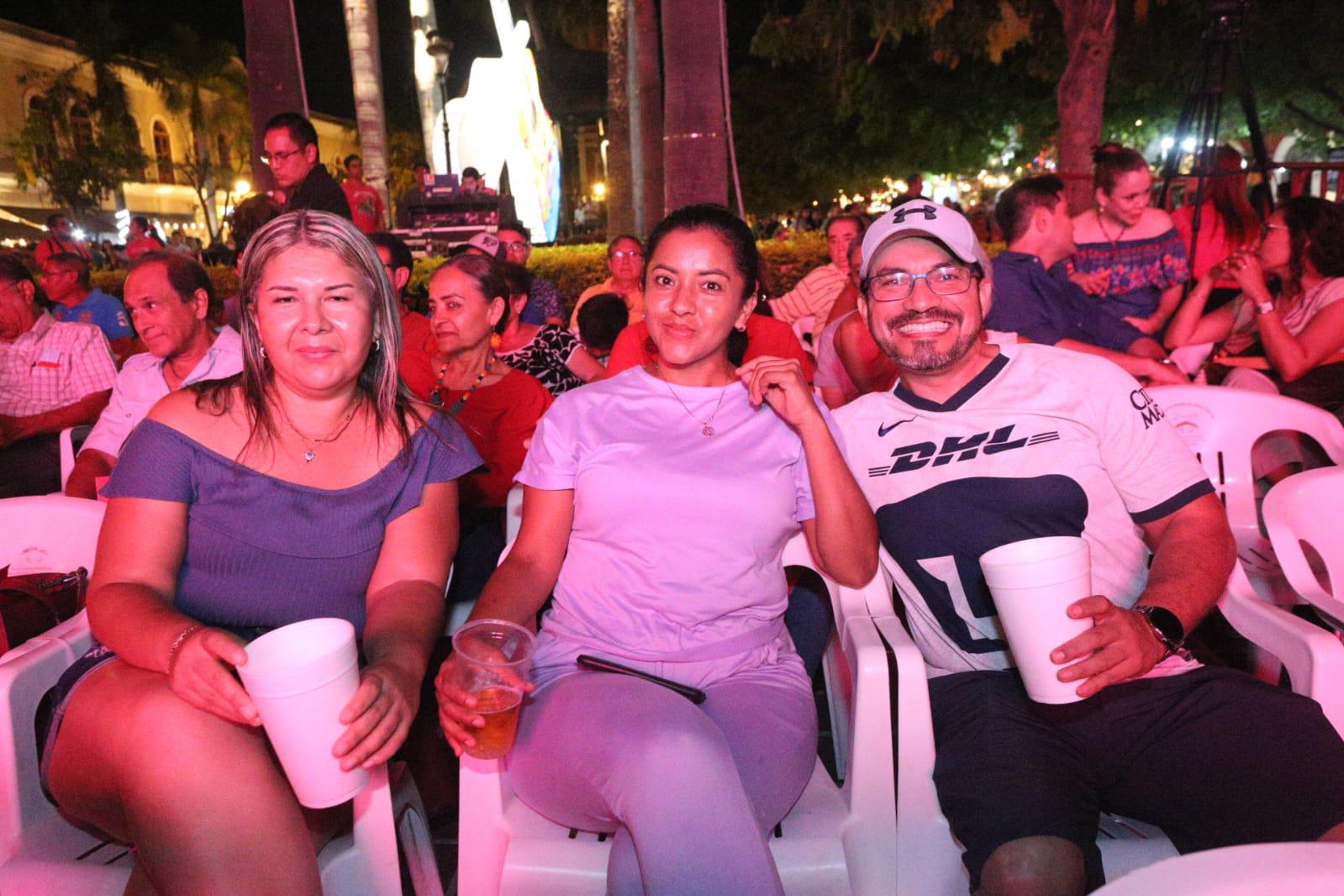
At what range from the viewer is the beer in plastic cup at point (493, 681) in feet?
6.01

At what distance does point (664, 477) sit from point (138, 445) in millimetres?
1170

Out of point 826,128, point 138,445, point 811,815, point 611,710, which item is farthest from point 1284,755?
point 826,128

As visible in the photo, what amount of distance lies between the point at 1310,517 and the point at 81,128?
4280 cm

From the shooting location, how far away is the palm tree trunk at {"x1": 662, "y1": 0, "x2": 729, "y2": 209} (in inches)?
244

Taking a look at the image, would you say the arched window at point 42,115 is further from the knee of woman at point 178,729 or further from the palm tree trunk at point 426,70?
the knee of woman at point 178,729

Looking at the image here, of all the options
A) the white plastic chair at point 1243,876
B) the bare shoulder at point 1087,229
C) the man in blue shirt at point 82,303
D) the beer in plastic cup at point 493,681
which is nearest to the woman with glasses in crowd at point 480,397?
the beer in plastic cup at point 493,681

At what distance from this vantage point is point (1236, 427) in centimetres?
336

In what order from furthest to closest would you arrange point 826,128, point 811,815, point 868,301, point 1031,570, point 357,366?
point 826,128 < point 868,301 < point 357,366 < point 811,815 < point 1031,570

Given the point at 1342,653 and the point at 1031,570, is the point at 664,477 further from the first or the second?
the point at 1342,653

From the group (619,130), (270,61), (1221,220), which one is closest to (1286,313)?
(1221,220)

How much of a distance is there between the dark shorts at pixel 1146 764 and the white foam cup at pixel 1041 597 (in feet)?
0.97

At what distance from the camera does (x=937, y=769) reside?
2092 millimetres

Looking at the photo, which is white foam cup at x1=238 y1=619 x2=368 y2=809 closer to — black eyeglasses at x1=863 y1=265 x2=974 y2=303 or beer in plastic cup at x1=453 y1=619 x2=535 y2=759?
beer in plastic cup at x1=453 y1=619 x2=535 y2=759

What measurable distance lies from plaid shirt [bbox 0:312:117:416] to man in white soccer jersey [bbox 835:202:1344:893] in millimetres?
4426
